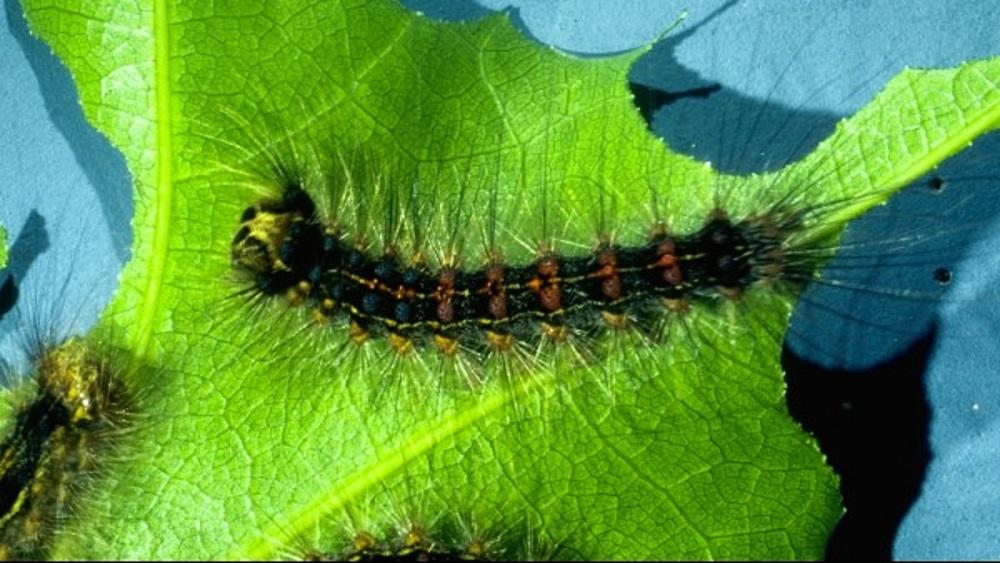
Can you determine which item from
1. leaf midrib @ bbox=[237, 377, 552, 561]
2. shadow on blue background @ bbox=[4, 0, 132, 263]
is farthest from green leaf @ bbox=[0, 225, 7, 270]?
leaf midrib @ bbox=[237, 377, 552, 561]

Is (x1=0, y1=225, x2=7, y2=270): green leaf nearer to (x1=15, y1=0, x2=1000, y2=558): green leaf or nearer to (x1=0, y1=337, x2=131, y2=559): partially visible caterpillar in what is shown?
(x1=0, y1=337, x2=131, y2=559): partially visible caterpillar

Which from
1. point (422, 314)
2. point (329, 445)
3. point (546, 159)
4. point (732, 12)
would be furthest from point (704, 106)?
point (329, 445)

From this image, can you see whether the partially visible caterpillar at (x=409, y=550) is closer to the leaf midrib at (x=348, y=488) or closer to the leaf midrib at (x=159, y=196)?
the leaf midrib at (x=348, y=488)

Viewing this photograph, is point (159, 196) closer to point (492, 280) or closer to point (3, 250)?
point (3, 250)

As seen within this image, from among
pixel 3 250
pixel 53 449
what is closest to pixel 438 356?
pixel 53 449

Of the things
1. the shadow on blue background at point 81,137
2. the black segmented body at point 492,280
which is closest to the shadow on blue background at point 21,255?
the shadow on blue background at point 81,137
